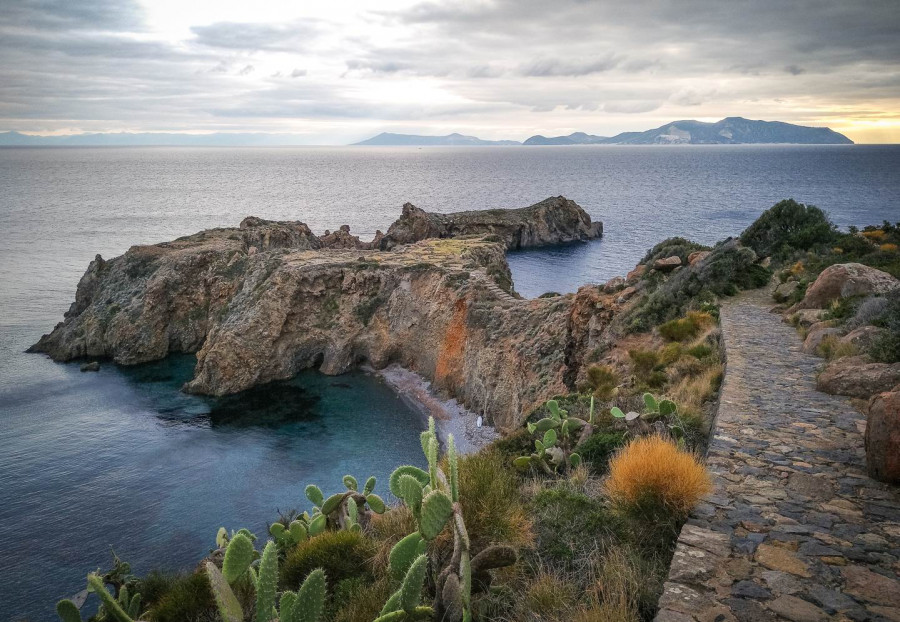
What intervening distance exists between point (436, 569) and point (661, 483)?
3.37m

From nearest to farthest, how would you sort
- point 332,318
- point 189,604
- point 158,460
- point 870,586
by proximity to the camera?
1. point 870,586
2. point 189,604
3. point 158,460
4. point 332,318

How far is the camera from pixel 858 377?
12.0 m

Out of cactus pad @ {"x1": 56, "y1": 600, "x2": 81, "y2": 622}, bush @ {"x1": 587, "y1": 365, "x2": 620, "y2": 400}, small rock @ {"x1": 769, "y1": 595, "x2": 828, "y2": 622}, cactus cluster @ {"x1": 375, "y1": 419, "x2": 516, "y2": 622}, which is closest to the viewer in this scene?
small rock @ {"x1": 769, "y1": 595, "x2": 828, "y2": 622}

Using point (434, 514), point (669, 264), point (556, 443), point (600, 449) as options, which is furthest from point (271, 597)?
point (669, 264)

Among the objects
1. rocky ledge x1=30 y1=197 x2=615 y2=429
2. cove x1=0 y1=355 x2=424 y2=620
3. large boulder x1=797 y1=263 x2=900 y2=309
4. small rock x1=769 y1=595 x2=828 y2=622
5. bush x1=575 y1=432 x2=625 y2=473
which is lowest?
cove x1=0 y1=355 x2=424 y2=620

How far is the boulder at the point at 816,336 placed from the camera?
51.8ft

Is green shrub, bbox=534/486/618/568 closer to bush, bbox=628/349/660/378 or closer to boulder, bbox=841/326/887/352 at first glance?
boulder, bbox=841/326/887/352

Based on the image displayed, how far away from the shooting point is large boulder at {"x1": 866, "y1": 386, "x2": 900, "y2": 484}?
26.5 feet

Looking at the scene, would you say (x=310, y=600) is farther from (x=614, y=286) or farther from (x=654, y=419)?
(x=614, y=286)

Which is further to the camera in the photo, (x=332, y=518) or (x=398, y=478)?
(x=332, y=518)

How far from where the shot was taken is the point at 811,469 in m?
8.87

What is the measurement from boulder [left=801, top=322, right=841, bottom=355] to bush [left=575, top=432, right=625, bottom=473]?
7.75 m

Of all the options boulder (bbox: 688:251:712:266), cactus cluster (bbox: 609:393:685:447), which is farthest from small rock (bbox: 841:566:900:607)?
boulder (bbox: 688:251:712:266)

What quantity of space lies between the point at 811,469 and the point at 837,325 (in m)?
9.99
